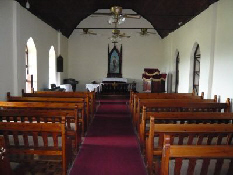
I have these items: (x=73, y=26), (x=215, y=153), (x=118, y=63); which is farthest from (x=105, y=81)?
(x=215, y=153)

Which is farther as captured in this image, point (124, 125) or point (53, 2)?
point (53, 2)

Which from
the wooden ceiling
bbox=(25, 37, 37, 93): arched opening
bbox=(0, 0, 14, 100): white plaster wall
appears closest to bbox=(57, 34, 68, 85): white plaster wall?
the wooden ceiling

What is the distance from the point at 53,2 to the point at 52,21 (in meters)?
1.86

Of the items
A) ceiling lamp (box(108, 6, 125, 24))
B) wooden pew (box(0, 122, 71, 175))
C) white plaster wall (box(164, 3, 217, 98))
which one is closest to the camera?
wooden pew (box(0, 122, 71, 175))

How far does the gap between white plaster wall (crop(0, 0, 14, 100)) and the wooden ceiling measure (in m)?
0.84

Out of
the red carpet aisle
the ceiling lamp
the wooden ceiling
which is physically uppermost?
the wooden ceiling

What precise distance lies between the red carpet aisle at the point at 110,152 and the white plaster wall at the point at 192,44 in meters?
3.04

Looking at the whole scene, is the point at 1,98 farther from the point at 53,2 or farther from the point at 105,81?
the point at 105,81

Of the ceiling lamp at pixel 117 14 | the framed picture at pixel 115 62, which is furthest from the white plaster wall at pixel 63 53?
the ceiling lamp at pixel 117 14

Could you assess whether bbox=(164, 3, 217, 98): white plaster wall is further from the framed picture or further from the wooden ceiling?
the framed picture

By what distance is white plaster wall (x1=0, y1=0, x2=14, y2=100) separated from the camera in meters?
6.39

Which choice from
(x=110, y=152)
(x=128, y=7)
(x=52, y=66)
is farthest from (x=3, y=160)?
(x=128, y=7)

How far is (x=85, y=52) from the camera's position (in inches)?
594

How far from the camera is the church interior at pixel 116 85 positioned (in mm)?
3055
